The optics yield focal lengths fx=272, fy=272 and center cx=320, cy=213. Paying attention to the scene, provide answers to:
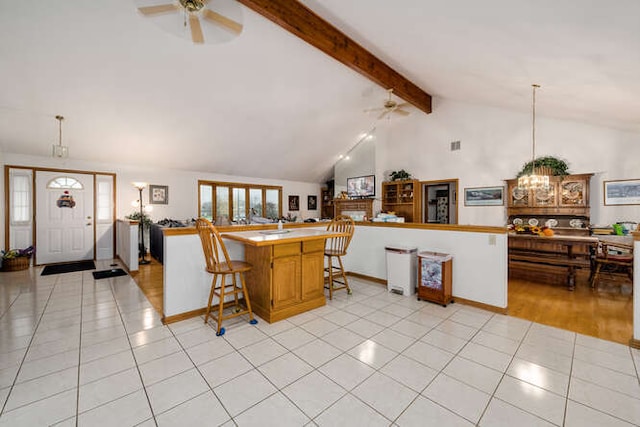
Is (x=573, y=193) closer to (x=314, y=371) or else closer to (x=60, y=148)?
(x=314, y=371)

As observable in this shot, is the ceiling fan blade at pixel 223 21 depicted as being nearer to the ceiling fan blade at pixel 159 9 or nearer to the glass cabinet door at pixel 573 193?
the ceiling fan blade at pixel 159 9

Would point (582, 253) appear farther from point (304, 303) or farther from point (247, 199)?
point (247, 199)

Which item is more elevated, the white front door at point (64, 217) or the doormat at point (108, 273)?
the white front door at point (64, 217)

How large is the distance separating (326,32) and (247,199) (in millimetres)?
5990

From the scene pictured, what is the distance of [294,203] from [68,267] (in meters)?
6.14

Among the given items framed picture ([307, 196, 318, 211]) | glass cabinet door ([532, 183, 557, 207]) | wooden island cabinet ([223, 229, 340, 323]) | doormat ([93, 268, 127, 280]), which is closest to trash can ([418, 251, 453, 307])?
wooden island cabinet ([223, 229, 340, 323])

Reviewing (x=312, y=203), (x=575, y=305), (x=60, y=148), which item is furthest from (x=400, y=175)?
(x=60, y=148)

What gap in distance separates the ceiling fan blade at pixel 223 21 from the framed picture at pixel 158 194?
18.5 feet

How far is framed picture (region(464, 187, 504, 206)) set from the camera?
5.82m

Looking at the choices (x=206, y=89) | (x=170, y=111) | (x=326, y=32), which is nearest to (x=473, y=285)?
(x=326, y=32)

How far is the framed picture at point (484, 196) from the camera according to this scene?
5825mm

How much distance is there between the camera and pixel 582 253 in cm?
409

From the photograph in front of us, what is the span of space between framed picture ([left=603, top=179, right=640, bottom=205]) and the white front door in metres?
10.4

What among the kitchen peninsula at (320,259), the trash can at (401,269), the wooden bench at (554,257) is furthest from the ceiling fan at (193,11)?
the wooden bench at (554,257)
